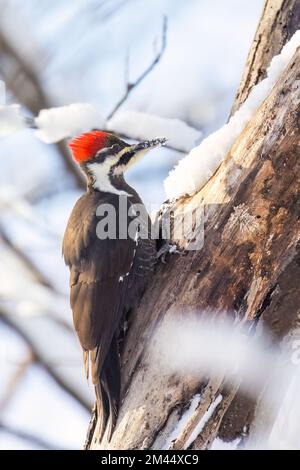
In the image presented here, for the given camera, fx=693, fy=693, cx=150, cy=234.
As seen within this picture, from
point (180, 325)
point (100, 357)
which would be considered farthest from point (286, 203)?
point (100, 357)

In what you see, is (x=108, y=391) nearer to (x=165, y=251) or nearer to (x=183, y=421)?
(x=183, y=421)

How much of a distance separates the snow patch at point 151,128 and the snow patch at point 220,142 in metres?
0.99

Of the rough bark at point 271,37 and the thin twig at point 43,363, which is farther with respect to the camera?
the thin twig at point 43,363

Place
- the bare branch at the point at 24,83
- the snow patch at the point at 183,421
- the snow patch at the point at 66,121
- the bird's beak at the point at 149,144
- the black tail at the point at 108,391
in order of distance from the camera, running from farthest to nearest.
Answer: the bare branch at the point at 24,83 < the snow patch at the point at 66,121 < the bird's beak at the point at 149,144 < the black tail at the point at 108,391 < the snow patch at the point at 183,421

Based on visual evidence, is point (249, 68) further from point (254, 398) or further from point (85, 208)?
point (254, 398)

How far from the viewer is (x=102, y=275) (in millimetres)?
2910

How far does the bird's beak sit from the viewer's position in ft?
10.7

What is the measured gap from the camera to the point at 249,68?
3215mm

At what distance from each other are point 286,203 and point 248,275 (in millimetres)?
296

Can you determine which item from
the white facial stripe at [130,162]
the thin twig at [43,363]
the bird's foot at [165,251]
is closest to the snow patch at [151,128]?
the white facial stripe at [130,162]

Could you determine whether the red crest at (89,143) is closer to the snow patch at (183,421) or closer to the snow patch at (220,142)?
the snow patch at (220,142)

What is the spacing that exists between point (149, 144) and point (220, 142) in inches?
25.0

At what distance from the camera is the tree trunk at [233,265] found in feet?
8.19

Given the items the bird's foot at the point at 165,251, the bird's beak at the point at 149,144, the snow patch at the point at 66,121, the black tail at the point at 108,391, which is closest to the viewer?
the black tail at the point at 108,391
